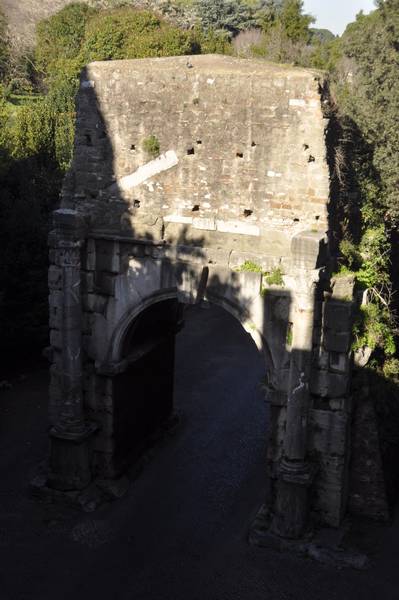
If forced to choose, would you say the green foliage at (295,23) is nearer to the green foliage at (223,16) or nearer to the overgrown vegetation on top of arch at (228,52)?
the overgrown vegetation on top of arch at (228,52)

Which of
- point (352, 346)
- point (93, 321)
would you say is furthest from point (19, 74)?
point (352, 346)

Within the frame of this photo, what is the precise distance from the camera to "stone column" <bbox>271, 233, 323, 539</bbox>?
9016 mm

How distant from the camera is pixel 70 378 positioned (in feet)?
35.8

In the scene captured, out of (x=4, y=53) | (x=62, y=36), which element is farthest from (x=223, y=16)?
(x=4, y=53)

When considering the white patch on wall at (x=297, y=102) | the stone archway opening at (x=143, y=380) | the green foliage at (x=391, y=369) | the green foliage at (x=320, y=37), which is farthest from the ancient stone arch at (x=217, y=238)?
the green foliage at (x=320, y=37)

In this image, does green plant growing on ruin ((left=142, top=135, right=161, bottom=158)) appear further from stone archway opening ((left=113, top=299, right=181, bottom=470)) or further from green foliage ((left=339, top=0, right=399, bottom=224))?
green foliage ((left=339, top=0, right=399, bottom=224))

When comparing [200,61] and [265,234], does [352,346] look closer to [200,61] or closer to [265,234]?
[265,234]

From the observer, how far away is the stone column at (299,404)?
9.02m

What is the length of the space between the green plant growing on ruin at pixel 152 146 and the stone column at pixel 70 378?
4.92 feet

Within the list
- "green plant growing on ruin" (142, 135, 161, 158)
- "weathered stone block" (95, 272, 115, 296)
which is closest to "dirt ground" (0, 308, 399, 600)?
"weathered stone block" (95, 272, 115, 296)

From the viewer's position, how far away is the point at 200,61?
9.95 metres

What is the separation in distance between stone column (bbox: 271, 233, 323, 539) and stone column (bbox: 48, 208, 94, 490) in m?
3.39

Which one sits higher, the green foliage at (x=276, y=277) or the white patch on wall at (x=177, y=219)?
the white patch on wall at (x=177, y=219)

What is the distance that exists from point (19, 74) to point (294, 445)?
103 feet
